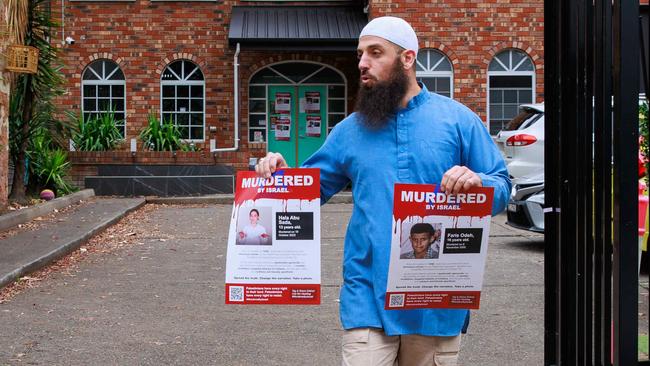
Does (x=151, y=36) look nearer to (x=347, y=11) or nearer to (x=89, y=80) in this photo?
(x=89, y=80)

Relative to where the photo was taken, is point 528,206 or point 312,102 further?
point 312,102

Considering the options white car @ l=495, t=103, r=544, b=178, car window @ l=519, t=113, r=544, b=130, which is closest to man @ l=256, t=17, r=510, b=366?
white car @ l=495, t=103, r=544, b=178

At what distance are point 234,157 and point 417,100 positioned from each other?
16.4m

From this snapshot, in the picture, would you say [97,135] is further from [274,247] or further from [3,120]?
[274,247]

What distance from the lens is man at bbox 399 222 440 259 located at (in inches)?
129

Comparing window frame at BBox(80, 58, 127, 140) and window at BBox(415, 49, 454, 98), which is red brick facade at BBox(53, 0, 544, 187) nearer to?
window frame at BBox(80, 58, 127, 140)

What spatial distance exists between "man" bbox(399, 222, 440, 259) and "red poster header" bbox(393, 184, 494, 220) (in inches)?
2.0

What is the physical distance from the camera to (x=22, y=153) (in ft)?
49.8

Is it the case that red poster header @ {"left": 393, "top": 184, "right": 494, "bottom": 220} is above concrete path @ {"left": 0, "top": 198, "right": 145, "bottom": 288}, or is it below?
above

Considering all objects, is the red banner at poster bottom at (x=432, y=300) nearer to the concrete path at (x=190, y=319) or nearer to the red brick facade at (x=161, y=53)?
the concrete path at (x=190, y=319)

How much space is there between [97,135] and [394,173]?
18.1 m

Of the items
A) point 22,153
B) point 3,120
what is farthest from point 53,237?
point 22,153

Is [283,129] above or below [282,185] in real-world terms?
above

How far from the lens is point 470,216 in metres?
3.31
